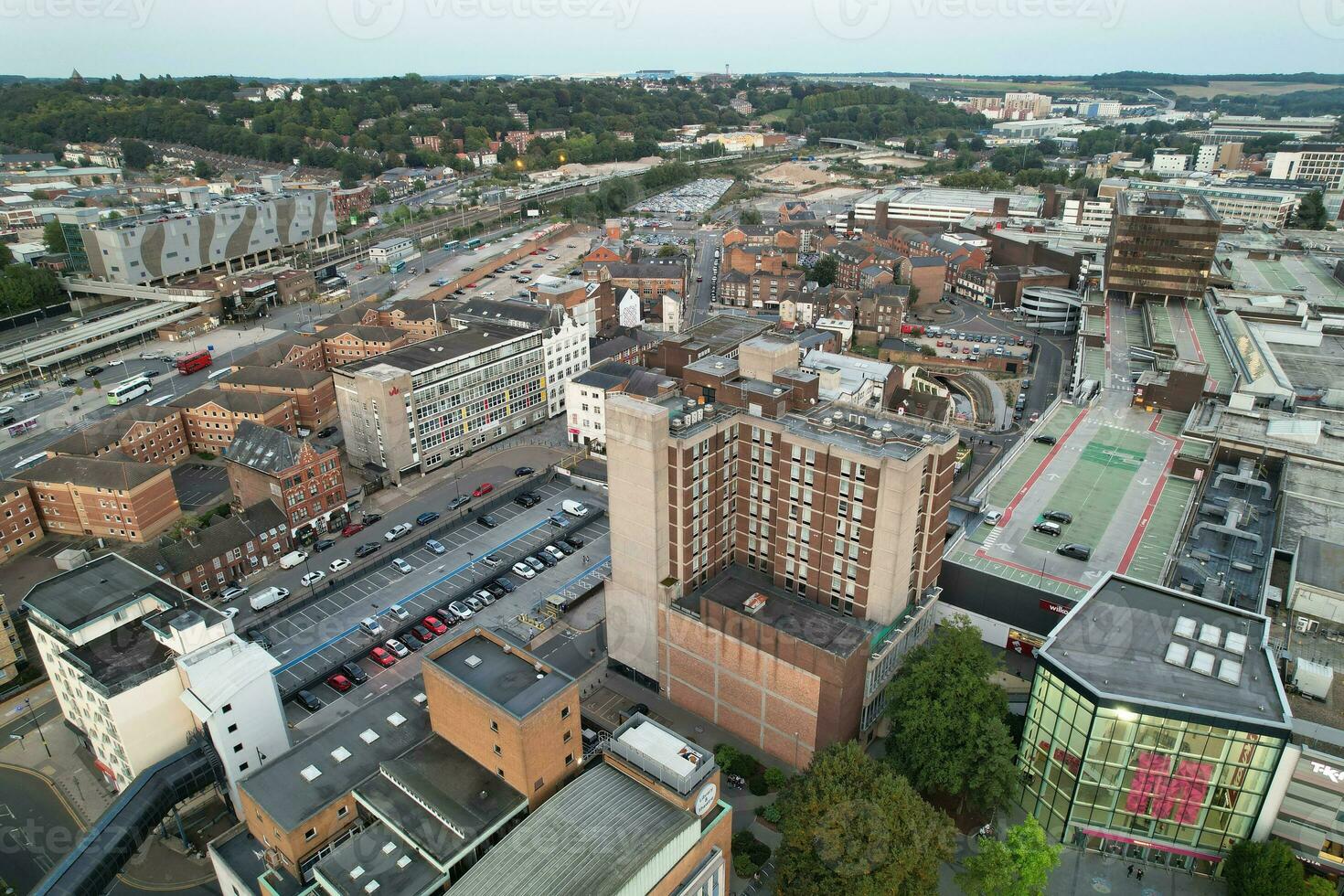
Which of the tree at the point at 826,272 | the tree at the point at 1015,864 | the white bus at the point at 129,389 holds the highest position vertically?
the tree at the point at 826,272

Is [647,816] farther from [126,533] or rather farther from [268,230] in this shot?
[268,230]

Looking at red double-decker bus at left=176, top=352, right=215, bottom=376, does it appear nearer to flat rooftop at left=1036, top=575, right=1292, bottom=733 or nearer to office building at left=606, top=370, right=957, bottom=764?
office building at left=606, top=370, right=957, bottom=764

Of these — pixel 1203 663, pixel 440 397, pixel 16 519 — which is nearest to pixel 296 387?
pixel 440 397

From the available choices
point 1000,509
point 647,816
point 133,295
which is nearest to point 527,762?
point 647,816

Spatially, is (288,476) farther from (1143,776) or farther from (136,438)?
(1143,776)

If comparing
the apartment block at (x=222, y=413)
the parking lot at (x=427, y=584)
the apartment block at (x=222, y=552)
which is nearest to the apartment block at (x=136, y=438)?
the apartment block at (x=222, y=413)

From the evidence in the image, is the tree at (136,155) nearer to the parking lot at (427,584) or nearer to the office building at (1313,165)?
the parking lot at (427,584)
